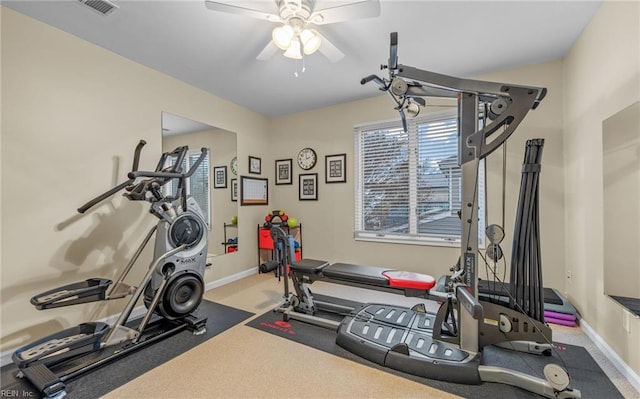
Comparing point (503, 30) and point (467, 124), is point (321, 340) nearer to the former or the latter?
point (467, 124)

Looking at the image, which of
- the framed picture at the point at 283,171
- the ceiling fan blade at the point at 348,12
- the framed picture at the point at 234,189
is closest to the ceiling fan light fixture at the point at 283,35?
the ceiling fan blade at the point at 348,12

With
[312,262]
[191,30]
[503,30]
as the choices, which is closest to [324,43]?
[191,30]

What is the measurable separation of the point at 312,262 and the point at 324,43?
82.9 inches

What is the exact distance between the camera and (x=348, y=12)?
1.74 meters

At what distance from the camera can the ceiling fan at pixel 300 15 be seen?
1687mm

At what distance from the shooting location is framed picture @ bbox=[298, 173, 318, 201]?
14.4 ft

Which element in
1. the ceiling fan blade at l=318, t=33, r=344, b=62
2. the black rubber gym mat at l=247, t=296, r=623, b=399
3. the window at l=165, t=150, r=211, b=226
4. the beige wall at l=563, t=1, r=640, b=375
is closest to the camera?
the black rubber gym mat at l=247, t=296, r=623, b=399

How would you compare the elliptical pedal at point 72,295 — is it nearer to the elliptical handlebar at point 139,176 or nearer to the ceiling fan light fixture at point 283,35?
the elliptical handlebar at point 139,176

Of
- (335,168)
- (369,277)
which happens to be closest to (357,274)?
(369,277)

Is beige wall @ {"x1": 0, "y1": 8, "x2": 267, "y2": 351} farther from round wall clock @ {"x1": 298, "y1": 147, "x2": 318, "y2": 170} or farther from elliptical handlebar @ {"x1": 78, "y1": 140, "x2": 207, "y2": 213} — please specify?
round wall clock @ {"x1": 298, "y1": 147, "x2": 318, "y2": 170}

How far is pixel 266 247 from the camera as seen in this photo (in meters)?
4.29

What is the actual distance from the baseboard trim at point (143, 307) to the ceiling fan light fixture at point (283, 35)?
9.30 ft

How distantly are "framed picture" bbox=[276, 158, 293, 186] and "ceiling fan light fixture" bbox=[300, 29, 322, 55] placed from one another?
2679 mm

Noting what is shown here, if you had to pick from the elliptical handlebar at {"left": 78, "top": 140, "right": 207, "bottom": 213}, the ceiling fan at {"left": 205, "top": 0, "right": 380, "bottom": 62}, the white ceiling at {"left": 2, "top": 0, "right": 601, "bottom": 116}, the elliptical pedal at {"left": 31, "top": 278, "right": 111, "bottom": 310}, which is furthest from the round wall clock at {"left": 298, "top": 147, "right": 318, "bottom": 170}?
the elliptical pedal at {"left": 31, "top": 278, "right": 111, "bottom": 310}
